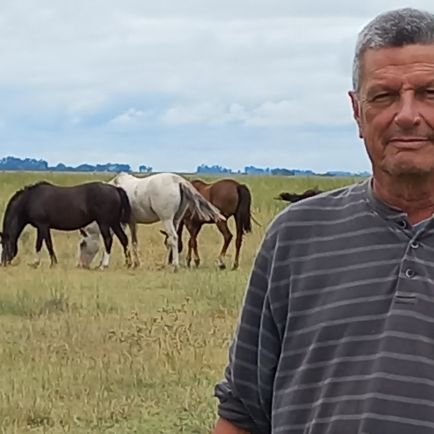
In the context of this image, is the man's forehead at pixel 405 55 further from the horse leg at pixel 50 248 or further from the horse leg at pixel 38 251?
the horse leg at pixel 50 248

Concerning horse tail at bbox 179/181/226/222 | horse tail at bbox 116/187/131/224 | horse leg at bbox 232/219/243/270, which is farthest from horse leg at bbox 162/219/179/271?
horse leg at bbox 232/219/243/270

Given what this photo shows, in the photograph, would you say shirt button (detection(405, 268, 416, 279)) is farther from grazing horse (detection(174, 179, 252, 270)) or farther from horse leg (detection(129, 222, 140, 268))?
grazing horse (detection(174, 179, 252, 270))

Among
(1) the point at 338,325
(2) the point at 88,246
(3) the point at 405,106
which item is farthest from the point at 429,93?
(2) the point at 88,246

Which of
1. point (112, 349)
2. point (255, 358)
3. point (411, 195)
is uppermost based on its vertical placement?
point (411, 195)

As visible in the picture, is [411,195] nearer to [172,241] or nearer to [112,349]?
[112,349]

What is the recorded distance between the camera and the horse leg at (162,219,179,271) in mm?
16000

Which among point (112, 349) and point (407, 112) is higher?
point (407, 112)

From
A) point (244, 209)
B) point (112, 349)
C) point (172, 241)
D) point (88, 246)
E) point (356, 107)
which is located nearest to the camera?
point (356, 107)

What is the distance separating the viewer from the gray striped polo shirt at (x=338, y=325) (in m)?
1.83

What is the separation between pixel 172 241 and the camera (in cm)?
1622

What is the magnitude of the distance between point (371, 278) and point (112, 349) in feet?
19.2

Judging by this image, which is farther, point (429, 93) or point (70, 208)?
point (70, 208)

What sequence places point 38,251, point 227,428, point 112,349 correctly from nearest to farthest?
point 227,428, point 112,349, point 38,251

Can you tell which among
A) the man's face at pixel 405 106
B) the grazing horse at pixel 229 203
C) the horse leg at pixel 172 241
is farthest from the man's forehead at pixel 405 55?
the grazing horse at pixel 229 203
